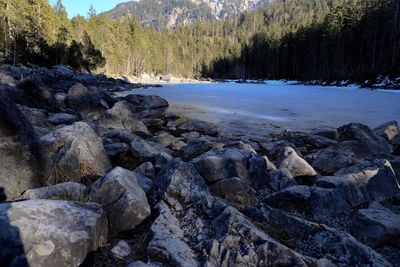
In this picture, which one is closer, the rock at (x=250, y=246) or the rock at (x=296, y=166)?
the rock at (x=250, y=246)

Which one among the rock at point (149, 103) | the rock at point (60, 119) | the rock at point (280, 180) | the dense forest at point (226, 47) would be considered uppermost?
the dense forest at point (226, 47)

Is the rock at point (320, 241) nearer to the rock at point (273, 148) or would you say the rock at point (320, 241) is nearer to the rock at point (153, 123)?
the rock at point (273, 148)

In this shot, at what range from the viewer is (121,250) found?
3770 mm

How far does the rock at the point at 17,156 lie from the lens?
4723mm

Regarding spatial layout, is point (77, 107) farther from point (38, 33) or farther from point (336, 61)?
point (336, 61)

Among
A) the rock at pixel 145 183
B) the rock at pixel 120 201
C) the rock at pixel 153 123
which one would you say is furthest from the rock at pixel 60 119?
the rock at pixel 120 201

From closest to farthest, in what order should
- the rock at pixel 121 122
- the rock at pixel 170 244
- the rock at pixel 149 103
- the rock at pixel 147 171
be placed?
the rock at pixel 170 244
the rock at pixel 147 171
the rock at pixel 121 122
the rock at pixel 149 103

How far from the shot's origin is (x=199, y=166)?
6211 mm

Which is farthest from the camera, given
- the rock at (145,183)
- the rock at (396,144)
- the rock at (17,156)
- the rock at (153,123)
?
the rock at (153,123)

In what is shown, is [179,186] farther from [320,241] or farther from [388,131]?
[388,131]

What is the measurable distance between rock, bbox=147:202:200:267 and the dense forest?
158 feet

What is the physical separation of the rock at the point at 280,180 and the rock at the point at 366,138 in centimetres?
423

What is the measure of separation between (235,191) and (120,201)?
6.47 feet

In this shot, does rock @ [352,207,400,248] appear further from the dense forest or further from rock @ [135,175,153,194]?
the dense forest
